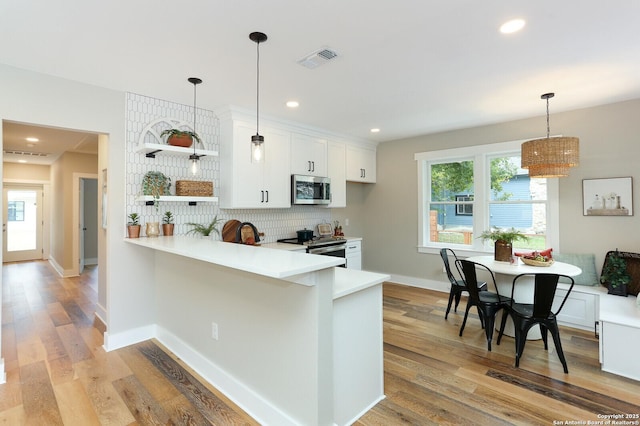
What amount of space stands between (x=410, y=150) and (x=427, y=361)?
11.9 ft

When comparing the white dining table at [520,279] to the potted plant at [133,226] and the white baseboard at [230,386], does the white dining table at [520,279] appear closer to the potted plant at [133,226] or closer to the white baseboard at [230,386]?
the white baseboard at [230,386]

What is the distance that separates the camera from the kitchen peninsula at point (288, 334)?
5.95 feet

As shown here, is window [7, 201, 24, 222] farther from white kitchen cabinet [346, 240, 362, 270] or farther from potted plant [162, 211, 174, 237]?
white kitchen cabinet [346, 240, 362, 270]

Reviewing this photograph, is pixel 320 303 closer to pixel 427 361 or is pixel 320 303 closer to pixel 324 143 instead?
pixel 427 361

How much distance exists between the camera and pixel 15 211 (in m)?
8.29

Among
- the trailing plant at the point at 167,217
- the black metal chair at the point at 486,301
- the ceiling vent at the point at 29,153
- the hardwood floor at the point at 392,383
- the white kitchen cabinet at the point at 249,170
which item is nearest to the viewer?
the hardwood floor at the point at 392,383

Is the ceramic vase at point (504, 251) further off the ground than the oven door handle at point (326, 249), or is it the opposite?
the ceramic vase at point (504, 251)

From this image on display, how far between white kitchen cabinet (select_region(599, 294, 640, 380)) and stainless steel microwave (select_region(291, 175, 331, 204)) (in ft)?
11.1

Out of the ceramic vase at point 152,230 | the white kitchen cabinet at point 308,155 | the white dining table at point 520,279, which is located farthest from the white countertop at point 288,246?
the white dining table at point 520,279

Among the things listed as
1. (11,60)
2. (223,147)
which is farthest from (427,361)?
(11,60)

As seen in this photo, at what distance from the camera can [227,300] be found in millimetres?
2441

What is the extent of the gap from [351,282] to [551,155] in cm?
264

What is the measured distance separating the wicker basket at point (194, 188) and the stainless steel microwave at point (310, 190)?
1211mm

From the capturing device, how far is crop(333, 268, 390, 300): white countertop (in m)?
1.97
